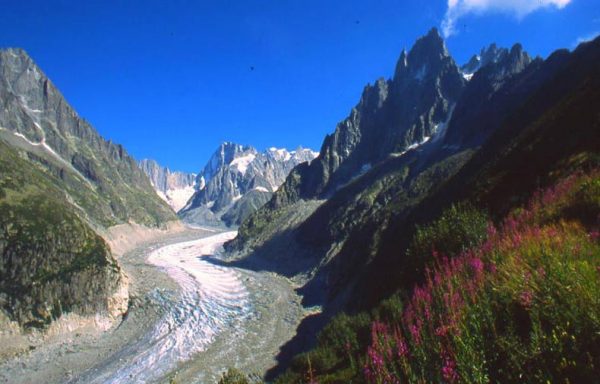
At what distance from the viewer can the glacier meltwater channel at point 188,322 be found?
4894 cm

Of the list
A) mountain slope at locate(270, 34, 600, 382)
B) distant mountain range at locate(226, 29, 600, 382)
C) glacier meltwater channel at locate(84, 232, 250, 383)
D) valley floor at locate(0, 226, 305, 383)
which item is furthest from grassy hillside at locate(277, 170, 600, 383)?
glacier meltwater channel at locate(84, 232, 250, 383)

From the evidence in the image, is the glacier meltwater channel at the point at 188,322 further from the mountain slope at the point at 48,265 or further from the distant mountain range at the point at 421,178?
the distant mountain range at the point at 421,178

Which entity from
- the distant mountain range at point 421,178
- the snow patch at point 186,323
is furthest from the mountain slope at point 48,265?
the distant mountain range at point 421,178

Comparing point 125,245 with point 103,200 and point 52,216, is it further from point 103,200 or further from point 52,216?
point 52,216

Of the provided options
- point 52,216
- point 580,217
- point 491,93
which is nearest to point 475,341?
point 580,217

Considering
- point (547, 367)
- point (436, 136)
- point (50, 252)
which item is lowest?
point (547, 367)

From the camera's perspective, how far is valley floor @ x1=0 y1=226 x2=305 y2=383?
48562mm

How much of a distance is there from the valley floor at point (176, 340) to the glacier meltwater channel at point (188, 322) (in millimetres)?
125

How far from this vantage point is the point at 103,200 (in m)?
199

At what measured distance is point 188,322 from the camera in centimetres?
6469

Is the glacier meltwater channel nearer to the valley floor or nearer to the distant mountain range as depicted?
the valley floor

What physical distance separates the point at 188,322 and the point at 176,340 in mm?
7921

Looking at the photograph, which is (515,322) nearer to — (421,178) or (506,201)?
(506,201)

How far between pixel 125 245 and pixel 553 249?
7281 inches
